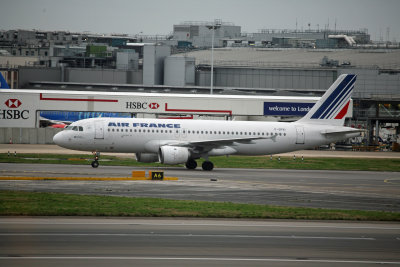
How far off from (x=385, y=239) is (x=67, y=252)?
11.9 metres

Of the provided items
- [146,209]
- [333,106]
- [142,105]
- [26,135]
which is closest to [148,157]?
[333,106]

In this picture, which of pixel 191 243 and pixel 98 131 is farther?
pixel 98 131

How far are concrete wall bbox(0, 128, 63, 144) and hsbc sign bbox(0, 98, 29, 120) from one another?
1.69 meters

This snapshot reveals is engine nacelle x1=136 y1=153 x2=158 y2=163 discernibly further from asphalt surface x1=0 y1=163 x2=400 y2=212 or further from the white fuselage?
asphalt surface x1=0 y1=163 x2=400 y2=212

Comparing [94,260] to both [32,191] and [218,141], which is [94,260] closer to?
[32,191]

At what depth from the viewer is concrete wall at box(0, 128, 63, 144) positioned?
74.9 metres

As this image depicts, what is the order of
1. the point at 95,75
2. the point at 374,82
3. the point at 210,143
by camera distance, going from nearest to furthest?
the point at 210,143 → the point at 374,82 → the point at 95,75

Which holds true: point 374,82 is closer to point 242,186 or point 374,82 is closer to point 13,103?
point 13,103

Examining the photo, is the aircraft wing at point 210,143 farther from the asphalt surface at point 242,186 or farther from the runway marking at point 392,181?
the runway marking at point 392,181

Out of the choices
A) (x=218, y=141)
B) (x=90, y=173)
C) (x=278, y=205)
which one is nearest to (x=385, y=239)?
(x=278, y=205)

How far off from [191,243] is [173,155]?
28.1 meters

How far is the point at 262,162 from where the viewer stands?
63.0 m

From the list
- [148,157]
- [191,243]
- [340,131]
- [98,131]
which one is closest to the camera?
[191,243]

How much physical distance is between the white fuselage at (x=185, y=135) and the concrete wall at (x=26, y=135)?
24.8 meters
